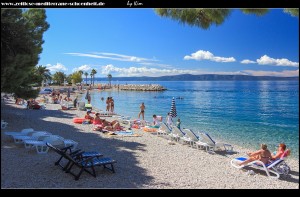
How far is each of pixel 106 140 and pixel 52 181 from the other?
16.0 ft

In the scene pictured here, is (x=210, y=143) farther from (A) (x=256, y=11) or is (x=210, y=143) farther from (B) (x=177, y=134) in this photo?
(A) (x=256, y=11)

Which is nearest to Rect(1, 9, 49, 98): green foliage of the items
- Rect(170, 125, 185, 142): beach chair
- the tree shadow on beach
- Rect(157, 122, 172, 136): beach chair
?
the tree shadow on beach

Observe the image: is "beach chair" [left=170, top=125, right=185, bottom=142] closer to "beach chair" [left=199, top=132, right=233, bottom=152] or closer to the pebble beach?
"beach chair" [left=199, top=132, right=233, bottom=152]

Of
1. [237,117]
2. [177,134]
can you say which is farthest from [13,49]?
[237,117]

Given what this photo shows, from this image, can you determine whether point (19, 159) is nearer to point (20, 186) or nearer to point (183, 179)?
point (20, 186)

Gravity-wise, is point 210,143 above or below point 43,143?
below

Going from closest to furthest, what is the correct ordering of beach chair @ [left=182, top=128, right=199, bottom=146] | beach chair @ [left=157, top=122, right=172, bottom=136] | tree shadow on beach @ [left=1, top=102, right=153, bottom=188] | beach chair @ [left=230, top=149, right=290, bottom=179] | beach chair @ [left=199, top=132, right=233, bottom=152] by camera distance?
tree shadow on beach @ [left=1, top=102, right=153, bottom=188] < beach chair @ [left=230, top=149, right=290, bottom=179] < beach chair @ [left=199, top=132, right=233, bottom=152] < beach chair @ [left=182, top=128, right=199, bottom=146] < beach chair @ [left=157, top=122, right=172, bottom=136]

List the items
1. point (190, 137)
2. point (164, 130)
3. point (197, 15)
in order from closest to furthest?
point (197, 15) < point (190, 137) < point (164, 130)

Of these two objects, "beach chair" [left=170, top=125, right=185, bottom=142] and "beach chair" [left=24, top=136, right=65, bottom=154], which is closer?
"beach chair" [left=24, top=136, right=65, bottom=154]

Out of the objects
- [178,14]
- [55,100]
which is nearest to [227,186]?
[178,14]

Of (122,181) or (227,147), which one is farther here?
(227,147)

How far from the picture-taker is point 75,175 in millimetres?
6211

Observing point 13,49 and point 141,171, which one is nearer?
point 13,49

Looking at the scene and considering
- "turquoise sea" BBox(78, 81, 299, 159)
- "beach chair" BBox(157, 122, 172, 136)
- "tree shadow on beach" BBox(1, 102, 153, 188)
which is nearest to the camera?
"tree shadow on beach" BBox(1, 102, 153, 188)
